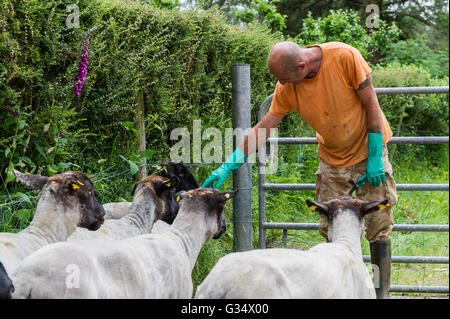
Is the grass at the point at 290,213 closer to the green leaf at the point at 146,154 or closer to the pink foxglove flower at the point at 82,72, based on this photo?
the green leaf at the point at 146,154

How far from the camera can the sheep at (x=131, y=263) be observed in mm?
3209

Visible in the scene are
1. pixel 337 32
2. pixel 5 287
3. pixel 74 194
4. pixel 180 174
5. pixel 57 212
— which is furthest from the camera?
pixel 337 32

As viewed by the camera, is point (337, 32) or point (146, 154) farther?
point (337, 32)

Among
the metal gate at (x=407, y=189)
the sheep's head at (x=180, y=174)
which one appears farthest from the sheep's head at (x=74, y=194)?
the metal gate at (x=407, y=189)

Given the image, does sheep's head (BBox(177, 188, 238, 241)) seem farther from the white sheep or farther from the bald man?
the white sheep

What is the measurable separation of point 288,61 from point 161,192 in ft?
5.07

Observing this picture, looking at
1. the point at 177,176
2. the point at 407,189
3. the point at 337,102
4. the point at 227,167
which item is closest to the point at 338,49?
the point at 337,102

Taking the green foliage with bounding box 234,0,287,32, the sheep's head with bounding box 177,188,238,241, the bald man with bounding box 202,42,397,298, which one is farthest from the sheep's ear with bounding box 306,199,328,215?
the green foliage with bounding box 234,0,287,32

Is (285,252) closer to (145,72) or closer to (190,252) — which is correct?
(190,252)

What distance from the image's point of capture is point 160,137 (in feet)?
21.9

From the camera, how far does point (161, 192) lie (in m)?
5.10

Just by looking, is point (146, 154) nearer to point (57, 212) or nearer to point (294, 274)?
point (57, 212)
